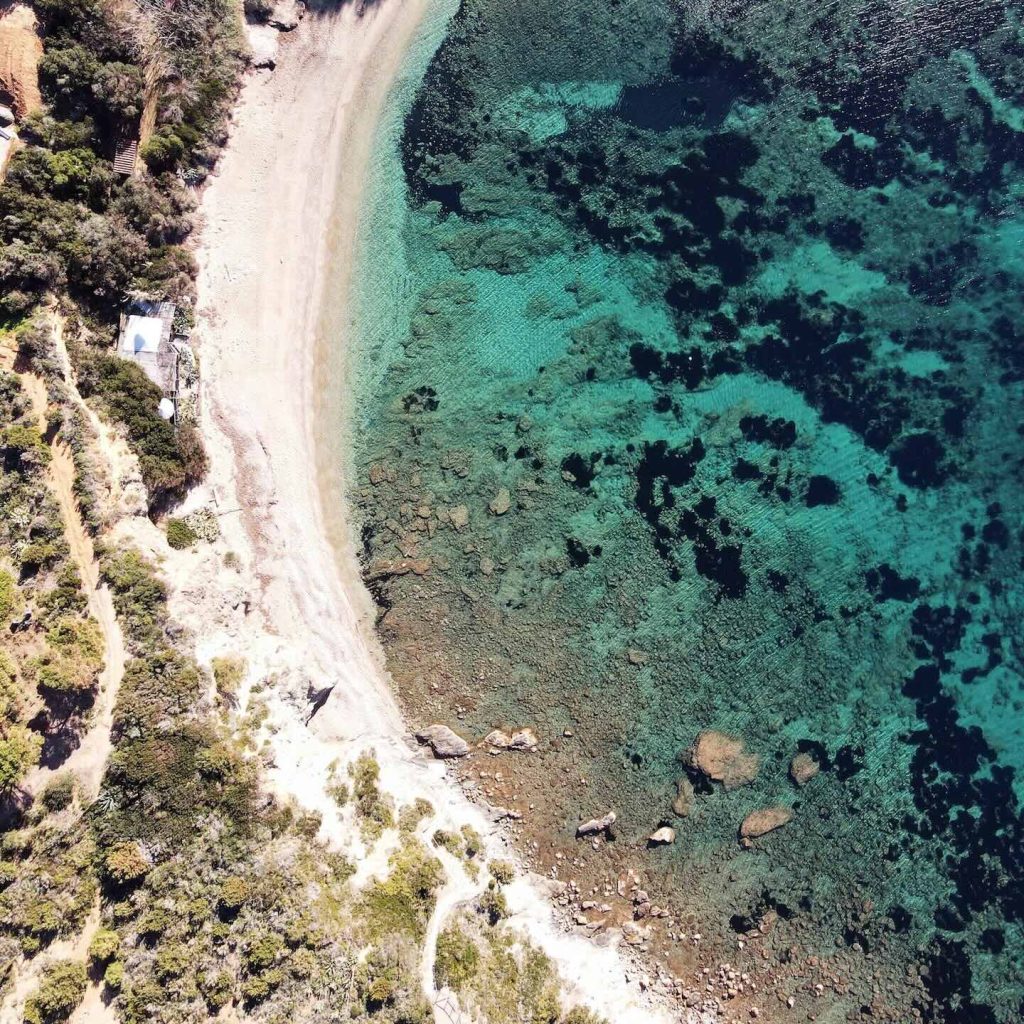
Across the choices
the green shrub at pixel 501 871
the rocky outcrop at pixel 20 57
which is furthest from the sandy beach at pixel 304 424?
the rocky outcrop at pixel 20 57

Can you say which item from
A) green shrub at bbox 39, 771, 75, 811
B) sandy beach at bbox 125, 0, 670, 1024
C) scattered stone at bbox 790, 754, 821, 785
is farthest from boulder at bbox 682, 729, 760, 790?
green shrub at bbox 39, 771, 75, 811

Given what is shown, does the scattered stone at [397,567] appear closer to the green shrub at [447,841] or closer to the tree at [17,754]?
the green shrub at [447,841]

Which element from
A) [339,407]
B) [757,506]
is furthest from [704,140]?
[339,407]

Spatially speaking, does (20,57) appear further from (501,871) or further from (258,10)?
(501,871)

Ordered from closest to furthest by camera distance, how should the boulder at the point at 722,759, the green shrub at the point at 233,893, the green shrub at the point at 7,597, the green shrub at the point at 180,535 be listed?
the green shrub at the point at 7,597
the green shrub at the point at 233,893
the green shrub at the point at 180,535
the boulder at the point at 722,759

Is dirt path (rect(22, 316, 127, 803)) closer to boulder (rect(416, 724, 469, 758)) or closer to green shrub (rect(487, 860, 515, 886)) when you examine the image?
boulder (rect(416, 724, 469, 758))

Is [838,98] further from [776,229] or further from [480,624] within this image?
[480,624]
